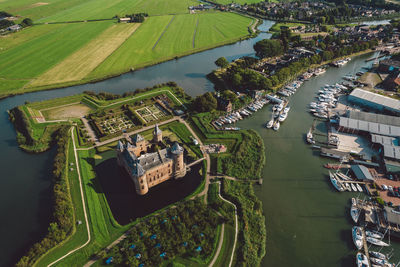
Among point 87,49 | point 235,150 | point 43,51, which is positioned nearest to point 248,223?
point 235,150

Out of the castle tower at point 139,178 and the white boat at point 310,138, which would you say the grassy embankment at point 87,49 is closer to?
the castle tower at point 139,178

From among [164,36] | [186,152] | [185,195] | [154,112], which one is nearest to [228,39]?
[164,36]

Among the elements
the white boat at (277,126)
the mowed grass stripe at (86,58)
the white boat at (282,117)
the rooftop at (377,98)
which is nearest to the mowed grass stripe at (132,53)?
the mowed grass stripe at (86,58)

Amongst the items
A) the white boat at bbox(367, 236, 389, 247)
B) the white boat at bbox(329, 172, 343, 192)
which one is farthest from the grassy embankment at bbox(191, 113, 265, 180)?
the white boat at bbox(367, 236, 389, 247)

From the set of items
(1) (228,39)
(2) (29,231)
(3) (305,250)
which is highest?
(1) (228,39)

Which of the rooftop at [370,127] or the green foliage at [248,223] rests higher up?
the rooftop at [370,127]

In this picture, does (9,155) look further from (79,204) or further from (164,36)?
(164,36)

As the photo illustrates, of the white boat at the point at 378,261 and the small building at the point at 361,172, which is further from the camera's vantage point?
the small building at the point at 361,172
